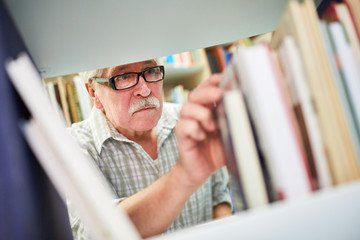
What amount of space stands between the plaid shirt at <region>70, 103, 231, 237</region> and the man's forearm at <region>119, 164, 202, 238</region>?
0.50 meters

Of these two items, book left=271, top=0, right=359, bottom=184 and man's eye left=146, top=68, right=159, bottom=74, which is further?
man's eye left=146, top=68, right=159, bottom=74

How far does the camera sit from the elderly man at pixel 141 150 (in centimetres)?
76

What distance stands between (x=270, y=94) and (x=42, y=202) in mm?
456

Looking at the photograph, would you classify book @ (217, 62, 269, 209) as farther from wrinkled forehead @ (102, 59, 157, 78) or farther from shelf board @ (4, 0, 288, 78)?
wrinkled forehead @ (102, 59, 157, 78)

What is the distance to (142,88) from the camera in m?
1.23

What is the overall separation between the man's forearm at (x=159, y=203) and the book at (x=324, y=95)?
31cm

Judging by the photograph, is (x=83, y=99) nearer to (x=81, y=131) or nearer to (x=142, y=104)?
(x=81, y=131)

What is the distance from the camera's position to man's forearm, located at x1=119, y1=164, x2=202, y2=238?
0.64 m

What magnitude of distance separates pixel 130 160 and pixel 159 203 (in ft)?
2.24

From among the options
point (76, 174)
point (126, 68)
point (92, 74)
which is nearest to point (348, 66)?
point (76, 174)

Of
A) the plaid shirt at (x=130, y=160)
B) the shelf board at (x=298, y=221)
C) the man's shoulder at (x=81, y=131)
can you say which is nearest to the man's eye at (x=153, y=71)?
the plaid shirt at (x=130, y=160)

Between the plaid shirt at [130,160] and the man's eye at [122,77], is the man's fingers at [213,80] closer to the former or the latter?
the man's eye at [122,77]

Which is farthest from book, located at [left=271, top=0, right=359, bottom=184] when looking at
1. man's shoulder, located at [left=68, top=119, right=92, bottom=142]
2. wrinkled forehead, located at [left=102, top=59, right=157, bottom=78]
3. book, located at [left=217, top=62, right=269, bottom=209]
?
man's shoulder, located at [left=68, top=119, right=92, bottom=142]

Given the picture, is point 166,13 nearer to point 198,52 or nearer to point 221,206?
point 221,206
